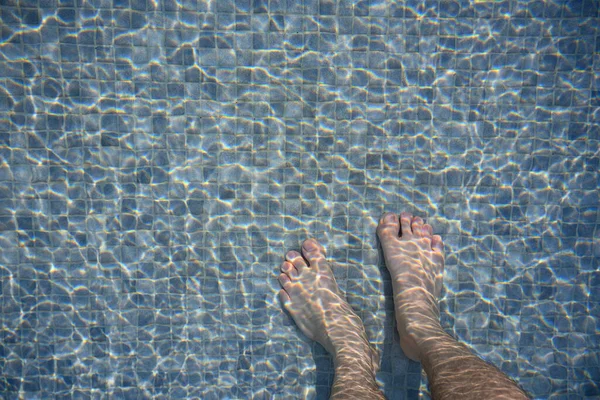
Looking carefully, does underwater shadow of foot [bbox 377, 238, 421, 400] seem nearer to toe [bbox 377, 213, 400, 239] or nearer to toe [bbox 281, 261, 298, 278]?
toe [bbox 377, 213, 400, 239]

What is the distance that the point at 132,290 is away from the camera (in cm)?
184

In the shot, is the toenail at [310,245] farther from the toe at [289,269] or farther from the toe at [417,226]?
the toe at [417,226]

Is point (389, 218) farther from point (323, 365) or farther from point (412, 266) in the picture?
point (323, 365)

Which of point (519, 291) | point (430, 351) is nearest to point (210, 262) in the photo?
point (430, 351)

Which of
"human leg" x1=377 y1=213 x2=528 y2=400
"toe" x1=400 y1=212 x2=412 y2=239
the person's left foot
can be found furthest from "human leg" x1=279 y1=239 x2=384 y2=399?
"toe" x1=400 y1=212 x2=412 y2=239

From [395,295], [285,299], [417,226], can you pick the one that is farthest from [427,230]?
[285,299]

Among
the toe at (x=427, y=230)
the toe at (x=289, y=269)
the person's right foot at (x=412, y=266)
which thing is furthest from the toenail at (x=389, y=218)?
the toe at (x=289, y=269)

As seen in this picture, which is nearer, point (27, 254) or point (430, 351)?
point (430, 351)

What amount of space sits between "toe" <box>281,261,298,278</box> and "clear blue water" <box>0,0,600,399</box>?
1.4 inches

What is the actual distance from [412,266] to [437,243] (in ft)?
0.42

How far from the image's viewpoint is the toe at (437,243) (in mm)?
1835

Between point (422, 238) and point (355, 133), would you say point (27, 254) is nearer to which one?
point (355, 133)

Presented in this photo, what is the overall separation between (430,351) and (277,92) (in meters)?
1.05

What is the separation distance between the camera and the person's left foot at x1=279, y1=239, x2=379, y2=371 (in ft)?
5.94
